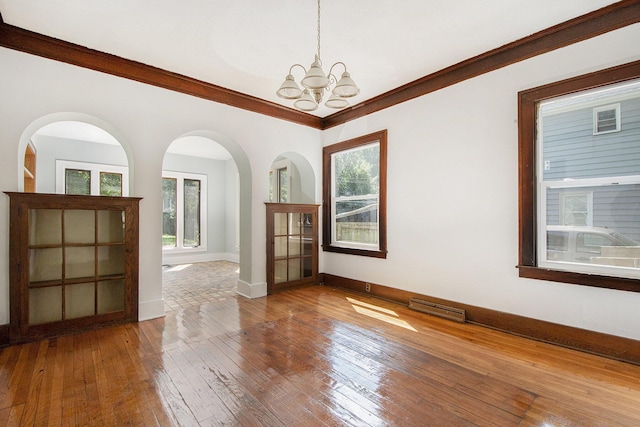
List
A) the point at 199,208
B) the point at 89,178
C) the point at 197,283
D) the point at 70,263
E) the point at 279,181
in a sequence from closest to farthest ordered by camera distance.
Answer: the point at 70,263, the point at 197,283, the point at 89,178, the point at 279,181, the point at 199,208

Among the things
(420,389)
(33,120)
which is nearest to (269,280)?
(420,389)

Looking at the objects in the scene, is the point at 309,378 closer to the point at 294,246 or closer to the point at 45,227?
the point at 294,246

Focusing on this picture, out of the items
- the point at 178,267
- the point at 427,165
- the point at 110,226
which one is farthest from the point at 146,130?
the point at 178,267

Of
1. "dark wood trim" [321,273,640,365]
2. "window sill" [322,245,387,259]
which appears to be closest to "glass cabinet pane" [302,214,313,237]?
"window sill" [322,245,387,259]

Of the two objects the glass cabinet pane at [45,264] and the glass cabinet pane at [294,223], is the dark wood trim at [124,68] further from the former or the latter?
the glass cabinet pane at [45,264]

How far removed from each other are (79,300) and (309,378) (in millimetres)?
2683

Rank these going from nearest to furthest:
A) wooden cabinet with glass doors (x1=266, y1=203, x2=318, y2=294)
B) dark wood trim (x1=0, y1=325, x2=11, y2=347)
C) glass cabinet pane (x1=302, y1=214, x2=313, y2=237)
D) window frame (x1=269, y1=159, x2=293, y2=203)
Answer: dark wood trim (x1=0, y1=325, x2=11, y2=347) → wooden cabinet with glass doors (x1=266, y1=203, x2=318, y2=294) → glass cabinet pane (x1=302, y1=214, x2=313, y2=237) → window frame (x1=269, y1=159, x2=293, y2=203)

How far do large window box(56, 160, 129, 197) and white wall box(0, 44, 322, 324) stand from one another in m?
3.65

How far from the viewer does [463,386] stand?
7.16 feet

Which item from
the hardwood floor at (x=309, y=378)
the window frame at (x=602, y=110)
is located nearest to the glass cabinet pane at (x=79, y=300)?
the hardwood floor at (x=309, y=378)

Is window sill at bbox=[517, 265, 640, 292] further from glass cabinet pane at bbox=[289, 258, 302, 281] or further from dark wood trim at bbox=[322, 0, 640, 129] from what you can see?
glass cabinet pane at bbox=[289, 258, 302, 281]

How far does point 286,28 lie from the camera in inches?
111

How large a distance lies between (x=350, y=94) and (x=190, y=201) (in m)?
6.77

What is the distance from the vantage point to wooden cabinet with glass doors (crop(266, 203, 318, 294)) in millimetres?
4738
